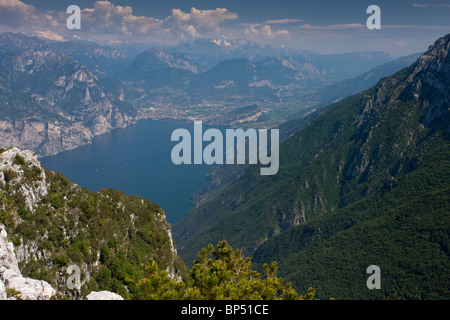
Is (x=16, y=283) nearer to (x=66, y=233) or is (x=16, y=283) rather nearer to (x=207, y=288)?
(x=207, y=288)

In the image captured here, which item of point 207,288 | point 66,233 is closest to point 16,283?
point 207,288

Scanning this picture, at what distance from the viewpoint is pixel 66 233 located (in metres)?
45.8

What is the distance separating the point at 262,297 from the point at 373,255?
5048 inches

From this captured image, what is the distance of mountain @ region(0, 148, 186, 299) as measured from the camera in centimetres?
3969

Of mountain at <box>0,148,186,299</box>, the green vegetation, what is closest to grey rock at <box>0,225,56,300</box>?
mountain at <box>0,148,186,299</box>

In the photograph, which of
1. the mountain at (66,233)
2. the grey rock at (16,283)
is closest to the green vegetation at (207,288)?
the mountain at (66,233)

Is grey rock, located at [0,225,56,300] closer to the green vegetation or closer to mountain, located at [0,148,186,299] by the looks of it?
mountain, located at [0,148,186,299]

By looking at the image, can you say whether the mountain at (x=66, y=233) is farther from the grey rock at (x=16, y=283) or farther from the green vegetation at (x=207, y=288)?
the green vegetation at (x=207, y=288)

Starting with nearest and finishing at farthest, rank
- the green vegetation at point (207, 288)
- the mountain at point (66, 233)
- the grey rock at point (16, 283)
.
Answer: the grey rock at point (16, 283)
the green vegetation at point (207, 288)
the mountain at point (66, 233)

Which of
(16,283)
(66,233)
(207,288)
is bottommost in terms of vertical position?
(207,288)

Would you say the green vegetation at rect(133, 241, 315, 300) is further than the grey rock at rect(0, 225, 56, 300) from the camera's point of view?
Yes

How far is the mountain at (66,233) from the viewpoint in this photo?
Answer: 39.7m

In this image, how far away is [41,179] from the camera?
1871 inches

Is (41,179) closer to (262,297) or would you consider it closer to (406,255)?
(262,297)
